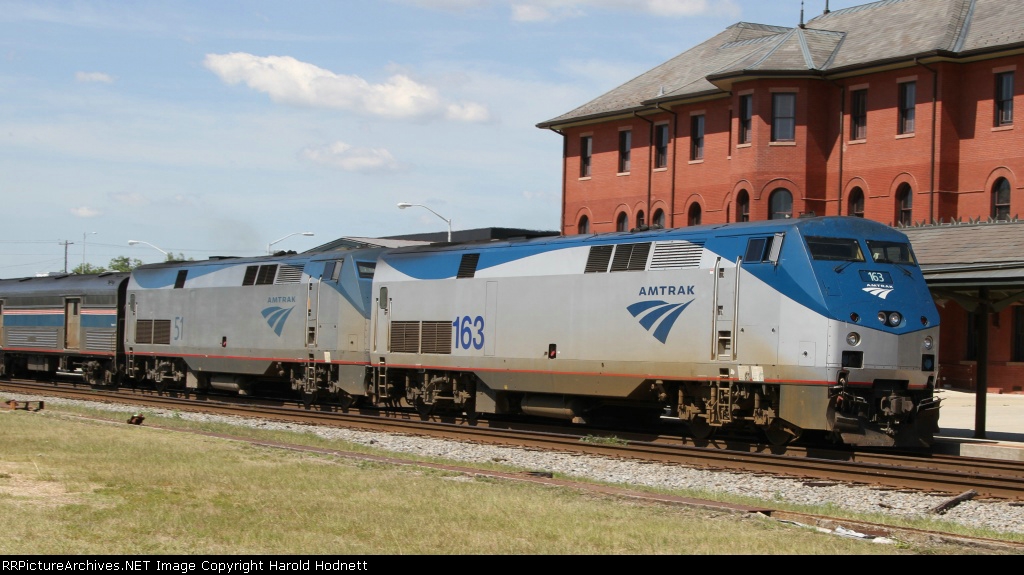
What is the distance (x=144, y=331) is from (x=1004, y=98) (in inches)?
1277

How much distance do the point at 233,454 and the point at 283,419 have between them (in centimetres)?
825

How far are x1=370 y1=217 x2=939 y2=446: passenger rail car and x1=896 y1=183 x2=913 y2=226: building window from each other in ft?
81.7

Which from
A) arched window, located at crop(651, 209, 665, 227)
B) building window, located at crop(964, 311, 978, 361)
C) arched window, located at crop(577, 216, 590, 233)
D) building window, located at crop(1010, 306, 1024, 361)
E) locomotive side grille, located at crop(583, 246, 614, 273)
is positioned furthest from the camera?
arched window, located at crop(577, 216, 590, 233)

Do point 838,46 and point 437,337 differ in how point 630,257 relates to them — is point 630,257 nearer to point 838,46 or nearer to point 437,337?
point 437,337

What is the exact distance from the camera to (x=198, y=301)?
31.5m

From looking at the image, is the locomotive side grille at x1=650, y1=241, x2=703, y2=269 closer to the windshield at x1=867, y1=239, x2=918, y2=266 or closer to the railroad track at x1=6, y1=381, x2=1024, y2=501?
the windshield at x1=867, y1=239, x2=918, y2=266

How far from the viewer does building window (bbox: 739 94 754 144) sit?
47.9 m

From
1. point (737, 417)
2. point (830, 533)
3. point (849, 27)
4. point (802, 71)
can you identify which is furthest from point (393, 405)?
point (849, 27)

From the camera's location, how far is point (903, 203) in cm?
4484

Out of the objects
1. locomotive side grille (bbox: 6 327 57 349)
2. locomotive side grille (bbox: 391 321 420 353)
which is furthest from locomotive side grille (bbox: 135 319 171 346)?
locomotive side grille (bbox: 391 321 420 353)

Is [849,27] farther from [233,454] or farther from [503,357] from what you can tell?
[233,454]

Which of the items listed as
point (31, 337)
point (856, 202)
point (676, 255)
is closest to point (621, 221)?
point (856, 202)

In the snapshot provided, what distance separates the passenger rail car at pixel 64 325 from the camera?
3550 centimetres

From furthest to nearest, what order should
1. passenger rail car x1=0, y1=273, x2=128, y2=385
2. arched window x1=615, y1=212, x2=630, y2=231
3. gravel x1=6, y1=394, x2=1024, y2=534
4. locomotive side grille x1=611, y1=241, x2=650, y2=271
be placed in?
arched window x1=615, y1=212, x2=630, y2=231 < passenger rail car x1=0, y1=273, x2=128, y2=385 < locomotive side grille x1=611, y1=241, x2=650, y2=271 < gravel x1=6, y1=394, x2=1024, y2=534
